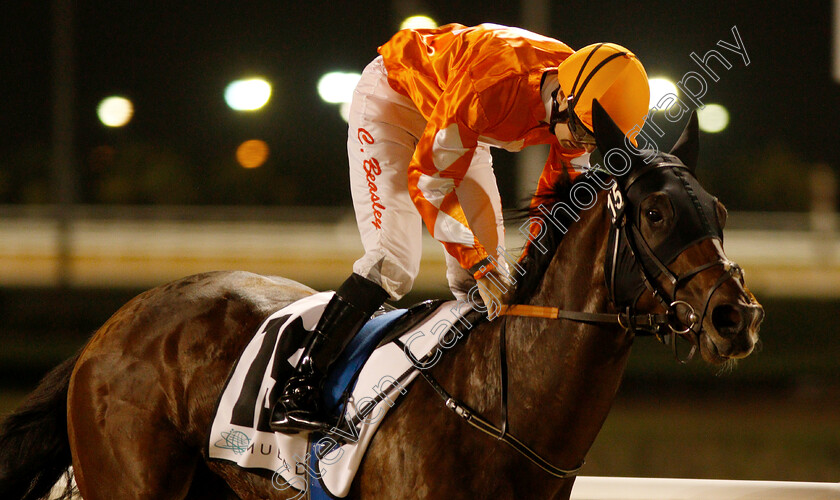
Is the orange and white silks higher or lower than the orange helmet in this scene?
lower

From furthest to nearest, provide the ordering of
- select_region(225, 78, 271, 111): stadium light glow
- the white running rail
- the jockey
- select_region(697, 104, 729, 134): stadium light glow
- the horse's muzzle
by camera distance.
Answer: select_region(225, 78, 271, 111): stadium light glow < select_region(697, 104, 729, 134): stadium light glow < the white running rail < the jockey < the horse's muzzle

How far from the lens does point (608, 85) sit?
1.62m

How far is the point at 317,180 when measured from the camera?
33.2ft

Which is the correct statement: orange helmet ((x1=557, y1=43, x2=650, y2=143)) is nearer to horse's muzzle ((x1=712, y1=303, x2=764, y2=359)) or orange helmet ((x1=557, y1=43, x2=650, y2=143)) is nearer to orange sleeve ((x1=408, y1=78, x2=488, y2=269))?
orange sleeve ((x1=408, y1=78, x2=488, y2=269))

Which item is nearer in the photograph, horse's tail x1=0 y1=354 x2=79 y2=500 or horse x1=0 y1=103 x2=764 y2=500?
horse x1=0 y1=103 x2=764 y2=500

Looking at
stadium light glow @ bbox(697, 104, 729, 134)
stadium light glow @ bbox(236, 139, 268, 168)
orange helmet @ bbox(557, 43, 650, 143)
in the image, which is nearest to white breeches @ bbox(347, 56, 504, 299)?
orange helmet @ bbox(557, 43, 650, 143)

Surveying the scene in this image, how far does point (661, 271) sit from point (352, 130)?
0.97 m

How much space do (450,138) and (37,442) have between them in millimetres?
1525

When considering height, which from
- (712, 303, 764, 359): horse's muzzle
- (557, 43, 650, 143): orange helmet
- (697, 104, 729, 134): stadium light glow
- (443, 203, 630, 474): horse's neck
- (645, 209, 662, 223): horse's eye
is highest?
(557, 43, 650, 143): orange helmet

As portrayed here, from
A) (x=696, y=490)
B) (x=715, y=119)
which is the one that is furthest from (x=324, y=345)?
(x=715, y=119)

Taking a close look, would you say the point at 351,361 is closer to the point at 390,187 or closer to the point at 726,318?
the point at 390,187

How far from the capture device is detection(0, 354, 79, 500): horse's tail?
7.61 ft

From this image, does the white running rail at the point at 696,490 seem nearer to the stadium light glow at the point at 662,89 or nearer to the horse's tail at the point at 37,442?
the stadium light glow at the point at 662,89

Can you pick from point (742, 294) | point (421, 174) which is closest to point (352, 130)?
point (421, 174)
